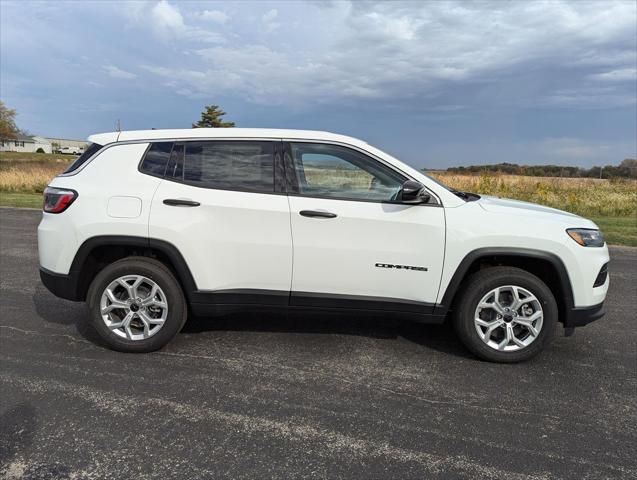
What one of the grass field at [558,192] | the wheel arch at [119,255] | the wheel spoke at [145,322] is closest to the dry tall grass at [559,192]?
the grass field at [558,192]

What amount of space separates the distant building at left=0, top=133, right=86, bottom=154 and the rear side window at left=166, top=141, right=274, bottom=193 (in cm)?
8972

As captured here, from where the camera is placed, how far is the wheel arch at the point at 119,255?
12.0ft

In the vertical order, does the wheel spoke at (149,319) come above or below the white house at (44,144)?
below

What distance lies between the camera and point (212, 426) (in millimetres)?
2771

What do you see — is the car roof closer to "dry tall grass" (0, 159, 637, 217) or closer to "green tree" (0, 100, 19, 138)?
"dry tall grass" (0, 159, 637, 217)

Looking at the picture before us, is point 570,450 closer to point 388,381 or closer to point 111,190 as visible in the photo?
point 388,381

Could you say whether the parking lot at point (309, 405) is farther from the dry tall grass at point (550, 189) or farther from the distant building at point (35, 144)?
the distant building at point (35, 144)

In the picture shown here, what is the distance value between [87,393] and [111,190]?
1.59 m

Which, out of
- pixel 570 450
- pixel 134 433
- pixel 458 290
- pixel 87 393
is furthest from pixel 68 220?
pixel 570 450

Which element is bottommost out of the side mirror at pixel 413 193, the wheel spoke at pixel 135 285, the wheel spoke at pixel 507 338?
the wheel spoke at pixel 507 338

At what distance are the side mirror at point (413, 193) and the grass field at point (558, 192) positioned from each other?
8.15 metres

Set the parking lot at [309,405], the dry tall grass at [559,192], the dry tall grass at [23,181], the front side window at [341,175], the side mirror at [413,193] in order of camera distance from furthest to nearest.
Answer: the dry tall grass at [23,181], the dry tall grass at [559,192], the front side window at [341,175], the side mirror at [413,193], the parking lot at [309,405]

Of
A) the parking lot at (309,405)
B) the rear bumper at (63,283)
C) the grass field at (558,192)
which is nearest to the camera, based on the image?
the parking lot at (309,405)

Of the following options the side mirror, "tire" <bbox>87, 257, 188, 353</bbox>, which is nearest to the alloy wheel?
the side mirror
